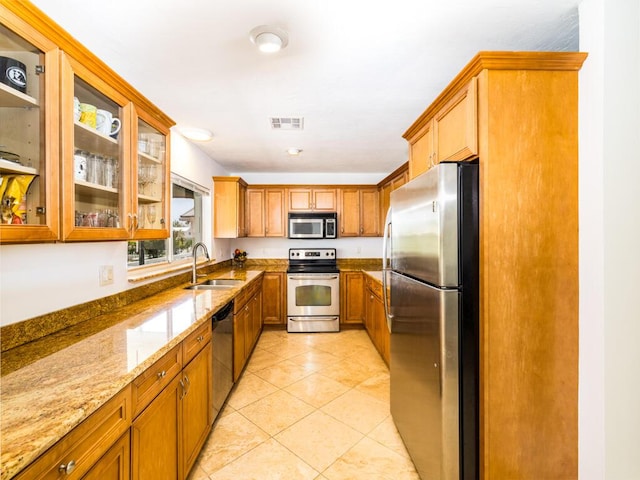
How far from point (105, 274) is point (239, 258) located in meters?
2.80

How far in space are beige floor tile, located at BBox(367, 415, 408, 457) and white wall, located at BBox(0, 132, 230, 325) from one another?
2036 millimetres

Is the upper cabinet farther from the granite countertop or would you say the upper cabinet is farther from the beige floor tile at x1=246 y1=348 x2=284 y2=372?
the beige floor tile at x1=246 y1=348 x2=284 y2=372

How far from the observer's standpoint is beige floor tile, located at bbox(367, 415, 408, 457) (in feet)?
6.33

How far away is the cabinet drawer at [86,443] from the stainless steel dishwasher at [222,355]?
38.4 inches

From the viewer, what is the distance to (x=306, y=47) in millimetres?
1601

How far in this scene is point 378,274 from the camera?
3.79m

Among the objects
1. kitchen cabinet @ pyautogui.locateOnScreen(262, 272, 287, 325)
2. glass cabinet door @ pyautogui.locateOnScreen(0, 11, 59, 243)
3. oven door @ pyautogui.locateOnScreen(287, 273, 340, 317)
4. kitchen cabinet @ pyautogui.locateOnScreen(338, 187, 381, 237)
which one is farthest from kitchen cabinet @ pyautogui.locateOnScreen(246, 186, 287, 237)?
glass cabinet door @ pyautogui.locateOnScreen(0, 11, 59, 243)

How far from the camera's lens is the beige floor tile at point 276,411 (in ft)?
7.10

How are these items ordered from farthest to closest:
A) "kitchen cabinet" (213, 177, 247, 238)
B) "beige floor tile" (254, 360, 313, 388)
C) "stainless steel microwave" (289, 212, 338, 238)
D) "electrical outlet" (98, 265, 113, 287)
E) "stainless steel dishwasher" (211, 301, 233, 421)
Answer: "stainless steel microwave" (289, 212, 338, 238), "kitchen cabinet" (213, 177, 247, 238), "beige floor tile" (254, 360, 313, 388), "stainless steel dishwasher" (211, 301, 233, 421), "electrical outlet" (98, 265, 113, 287)

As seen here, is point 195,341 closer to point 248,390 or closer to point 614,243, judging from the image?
point 248,390

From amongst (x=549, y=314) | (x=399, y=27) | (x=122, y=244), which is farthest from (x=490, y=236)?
(x=122, y=244)

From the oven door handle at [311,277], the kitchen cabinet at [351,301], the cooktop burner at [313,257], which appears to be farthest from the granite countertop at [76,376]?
the cooktop burner at [313,257]

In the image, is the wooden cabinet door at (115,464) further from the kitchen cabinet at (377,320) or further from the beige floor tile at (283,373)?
the kitchen cabinet at (377,320)

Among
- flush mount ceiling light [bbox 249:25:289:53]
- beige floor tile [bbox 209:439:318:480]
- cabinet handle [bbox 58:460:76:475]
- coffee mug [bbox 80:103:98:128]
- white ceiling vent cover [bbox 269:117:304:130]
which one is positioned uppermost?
white ceiling vent cover [bbox 269:117:304:130]
